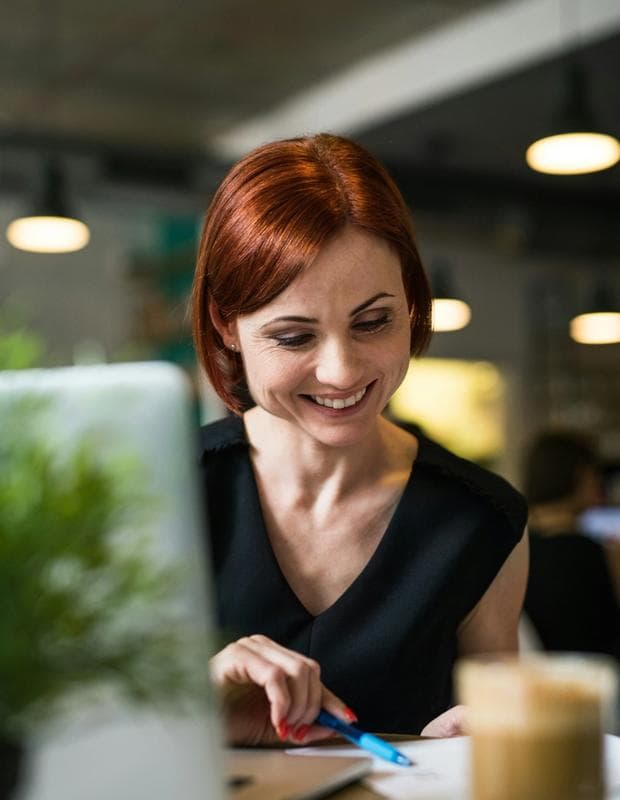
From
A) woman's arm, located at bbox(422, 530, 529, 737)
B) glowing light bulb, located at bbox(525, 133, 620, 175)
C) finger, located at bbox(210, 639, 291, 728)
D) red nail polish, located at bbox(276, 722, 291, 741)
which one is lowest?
red nail polish, located at bbox(276, 722, 291, 741)

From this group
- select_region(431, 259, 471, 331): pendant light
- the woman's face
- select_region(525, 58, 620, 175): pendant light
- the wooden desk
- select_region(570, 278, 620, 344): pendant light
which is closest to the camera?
the wooden desk

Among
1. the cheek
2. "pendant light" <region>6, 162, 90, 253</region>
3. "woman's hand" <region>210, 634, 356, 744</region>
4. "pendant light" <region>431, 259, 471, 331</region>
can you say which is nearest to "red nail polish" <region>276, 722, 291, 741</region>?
"woman's hand" <region>210, 634, 356, 744</region>

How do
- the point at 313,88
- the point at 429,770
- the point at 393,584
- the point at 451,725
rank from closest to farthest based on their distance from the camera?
1. the point at 429,770
2. the point at 451,725
3. the point at 393,584
4. the point at 313,88

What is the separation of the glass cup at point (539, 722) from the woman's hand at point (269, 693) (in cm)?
33

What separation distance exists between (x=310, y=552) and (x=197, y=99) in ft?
19.8

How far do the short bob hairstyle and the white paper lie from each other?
552 mm

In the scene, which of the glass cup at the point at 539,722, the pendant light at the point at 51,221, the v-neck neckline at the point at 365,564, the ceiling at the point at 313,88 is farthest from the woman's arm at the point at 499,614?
the ceiling at the point at 313,88

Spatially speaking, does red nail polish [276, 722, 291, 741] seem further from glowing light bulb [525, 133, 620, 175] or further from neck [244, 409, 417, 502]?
glowing light bulb [525, 133, 620, 175]

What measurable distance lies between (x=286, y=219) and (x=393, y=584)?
512 millimetres

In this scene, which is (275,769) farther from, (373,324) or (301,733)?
(373,324)

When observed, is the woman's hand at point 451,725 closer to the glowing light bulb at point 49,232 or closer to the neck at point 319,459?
the neck at point 319,459

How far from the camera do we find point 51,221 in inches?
214

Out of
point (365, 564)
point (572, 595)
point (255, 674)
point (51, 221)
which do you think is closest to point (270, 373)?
point (365, 564)

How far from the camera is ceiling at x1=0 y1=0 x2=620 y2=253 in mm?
5887
